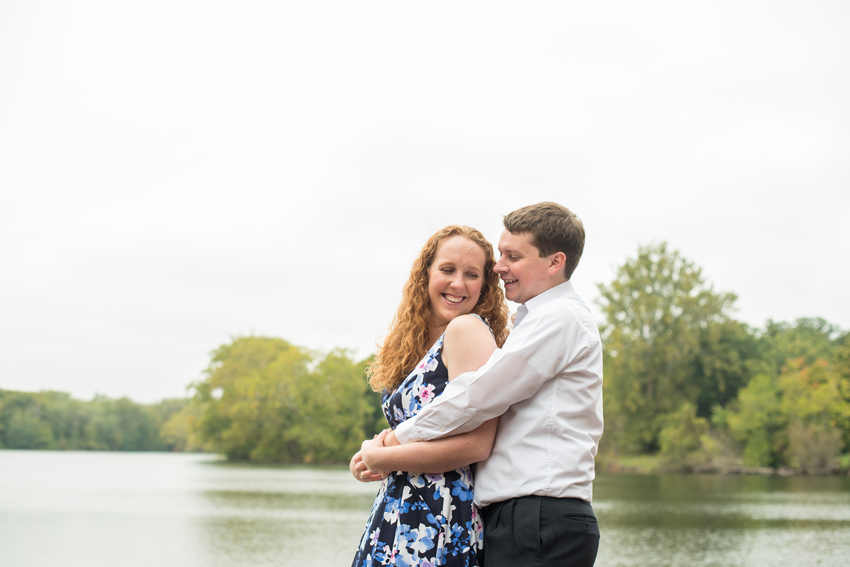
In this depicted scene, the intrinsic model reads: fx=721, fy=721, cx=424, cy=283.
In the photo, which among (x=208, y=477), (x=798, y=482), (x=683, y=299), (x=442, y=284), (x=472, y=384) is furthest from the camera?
(x=683, y=299)

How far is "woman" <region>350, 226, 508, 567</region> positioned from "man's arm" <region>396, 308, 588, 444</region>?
97 mm

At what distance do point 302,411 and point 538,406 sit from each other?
54734 mm

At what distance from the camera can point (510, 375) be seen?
7.36ft

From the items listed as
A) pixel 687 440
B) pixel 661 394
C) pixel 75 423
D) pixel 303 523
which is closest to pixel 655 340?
pixel 661 394

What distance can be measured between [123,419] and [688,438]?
7328 centimetres

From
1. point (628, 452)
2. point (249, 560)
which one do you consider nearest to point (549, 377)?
point (249, 560)

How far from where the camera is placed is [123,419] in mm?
92438

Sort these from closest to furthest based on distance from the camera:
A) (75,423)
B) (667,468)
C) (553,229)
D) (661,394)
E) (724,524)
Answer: (553,229), (724,524), (667,468), (661,394), (75,423)

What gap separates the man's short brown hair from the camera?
2.51 m

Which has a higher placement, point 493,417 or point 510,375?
point 510,375

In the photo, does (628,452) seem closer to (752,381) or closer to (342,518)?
(752,381)

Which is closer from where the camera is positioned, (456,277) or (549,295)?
(549,295)

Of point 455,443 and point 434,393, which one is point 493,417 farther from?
point 434,393

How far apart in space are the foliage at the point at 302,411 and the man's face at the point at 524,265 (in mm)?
52903
